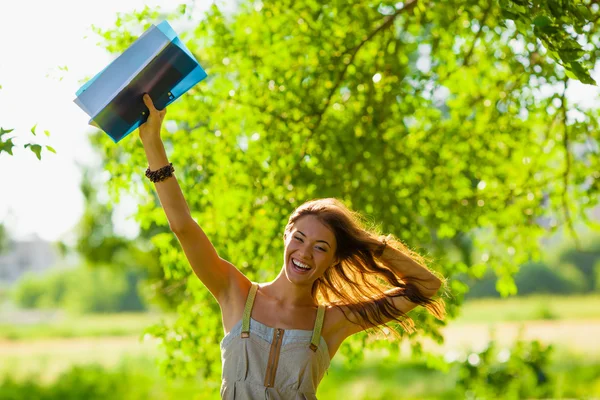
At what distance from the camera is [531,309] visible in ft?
63.0

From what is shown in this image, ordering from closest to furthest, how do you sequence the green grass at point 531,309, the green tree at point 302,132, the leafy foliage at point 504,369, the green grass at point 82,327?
the green tree at point 302,132
the leafy foliage at point 504,369
the green grass at point 531,309
the green grass at point 82,327

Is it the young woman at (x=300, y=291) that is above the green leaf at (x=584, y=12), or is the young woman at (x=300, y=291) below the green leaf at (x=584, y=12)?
below

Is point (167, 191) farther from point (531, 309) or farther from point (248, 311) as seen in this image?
point (531, 309)

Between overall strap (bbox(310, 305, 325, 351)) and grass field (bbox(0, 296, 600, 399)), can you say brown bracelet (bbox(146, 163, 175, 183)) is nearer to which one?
overall strap (bbox(310, 305, 325, 351))

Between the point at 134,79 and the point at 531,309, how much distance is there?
17744mm

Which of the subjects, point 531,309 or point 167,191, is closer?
point 167,191

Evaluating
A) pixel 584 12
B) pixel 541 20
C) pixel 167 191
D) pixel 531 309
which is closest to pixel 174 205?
pixel 167 191

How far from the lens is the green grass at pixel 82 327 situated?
20.2m

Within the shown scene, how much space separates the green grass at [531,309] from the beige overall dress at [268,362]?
16160mm

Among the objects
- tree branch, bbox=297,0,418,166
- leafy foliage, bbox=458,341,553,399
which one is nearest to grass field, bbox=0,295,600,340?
leafy foliage, bbox=458,341,553,399

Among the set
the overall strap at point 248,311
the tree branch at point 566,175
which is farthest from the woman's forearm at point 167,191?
the tree branch at point 566,175

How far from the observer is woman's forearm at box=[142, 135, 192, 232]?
2732 mm

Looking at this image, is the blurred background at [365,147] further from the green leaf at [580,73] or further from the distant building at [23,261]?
the distant building at [23,261]

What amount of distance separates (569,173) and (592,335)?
37.6ft
